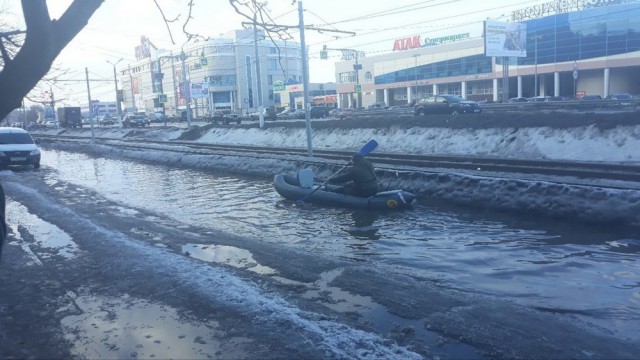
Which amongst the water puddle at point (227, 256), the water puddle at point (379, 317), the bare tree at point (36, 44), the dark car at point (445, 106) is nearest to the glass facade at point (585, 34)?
the dark car at point (445, 106)

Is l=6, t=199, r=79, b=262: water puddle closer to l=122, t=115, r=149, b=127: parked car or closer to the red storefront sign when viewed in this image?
l=122, t=115, r=149, b=127: parked car

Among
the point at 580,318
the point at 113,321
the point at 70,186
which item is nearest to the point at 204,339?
the point at 113,321

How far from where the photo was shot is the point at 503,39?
53.8 m

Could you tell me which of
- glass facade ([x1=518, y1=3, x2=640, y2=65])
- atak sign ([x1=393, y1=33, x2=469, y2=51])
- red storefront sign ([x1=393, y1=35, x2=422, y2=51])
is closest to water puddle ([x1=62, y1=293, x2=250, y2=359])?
glass facade ([x1=518, y1=3, x2=640, y2=65])

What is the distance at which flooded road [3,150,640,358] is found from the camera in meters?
6.10

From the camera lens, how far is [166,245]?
32.5 ft

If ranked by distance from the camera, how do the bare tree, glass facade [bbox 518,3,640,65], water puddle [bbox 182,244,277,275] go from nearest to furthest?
the bare tree
water puddle [bbox 182,244,277,275]
glass facade [bbox 518,3,640,65]

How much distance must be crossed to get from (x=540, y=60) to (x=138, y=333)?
71.4 metres

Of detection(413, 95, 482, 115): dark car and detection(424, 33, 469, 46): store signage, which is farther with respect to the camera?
detection(424, 33, 469, 46): store signage

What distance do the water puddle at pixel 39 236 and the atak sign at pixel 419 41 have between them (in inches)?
2839

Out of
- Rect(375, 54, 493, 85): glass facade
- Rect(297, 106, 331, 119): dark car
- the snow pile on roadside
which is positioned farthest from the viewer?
Rect(375, 54, 493, 85): glass facade

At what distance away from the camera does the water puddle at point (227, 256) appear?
8.37m

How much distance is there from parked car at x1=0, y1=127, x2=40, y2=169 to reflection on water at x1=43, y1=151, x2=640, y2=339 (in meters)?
10.2

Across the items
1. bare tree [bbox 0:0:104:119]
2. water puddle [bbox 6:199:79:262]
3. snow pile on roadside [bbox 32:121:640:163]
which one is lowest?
water puddle [bbox 6:199:79:262]
